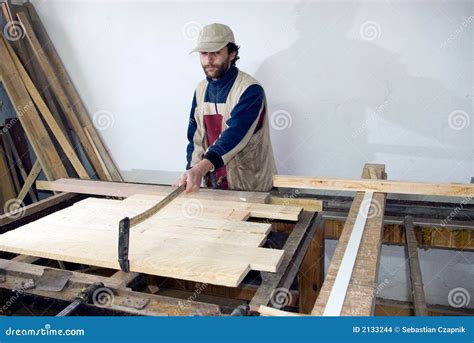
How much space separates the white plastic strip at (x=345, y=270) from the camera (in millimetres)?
1133

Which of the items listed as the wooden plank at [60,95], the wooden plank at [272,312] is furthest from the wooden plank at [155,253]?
the wooden plank at [60,95]

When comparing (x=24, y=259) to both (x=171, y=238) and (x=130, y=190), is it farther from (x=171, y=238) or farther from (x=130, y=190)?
(x=130, y=190)

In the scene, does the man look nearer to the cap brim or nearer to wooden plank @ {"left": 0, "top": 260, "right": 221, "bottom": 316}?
the cap brim

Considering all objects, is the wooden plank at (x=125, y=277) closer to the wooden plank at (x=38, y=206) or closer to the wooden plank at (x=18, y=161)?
the wooden plank at (x=38, y=206)

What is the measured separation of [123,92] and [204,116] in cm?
135

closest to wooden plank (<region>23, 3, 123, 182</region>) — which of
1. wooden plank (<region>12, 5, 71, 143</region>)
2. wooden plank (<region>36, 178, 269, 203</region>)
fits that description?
wooden plank (<region>12, 5, 71, 143</region>)

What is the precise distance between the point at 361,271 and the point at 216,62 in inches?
58.9

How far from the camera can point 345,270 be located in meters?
1.31

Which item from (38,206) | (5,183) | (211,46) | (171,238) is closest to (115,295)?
(171,238)

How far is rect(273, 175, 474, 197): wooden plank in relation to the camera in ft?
6.41

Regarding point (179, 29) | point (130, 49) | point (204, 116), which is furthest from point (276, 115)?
point (130, 49)

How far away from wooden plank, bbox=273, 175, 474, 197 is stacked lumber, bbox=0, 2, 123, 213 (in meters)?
1.88

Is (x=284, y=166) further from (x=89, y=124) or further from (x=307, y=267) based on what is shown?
(x=89, y=124)

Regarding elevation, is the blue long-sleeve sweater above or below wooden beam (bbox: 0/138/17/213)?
above
